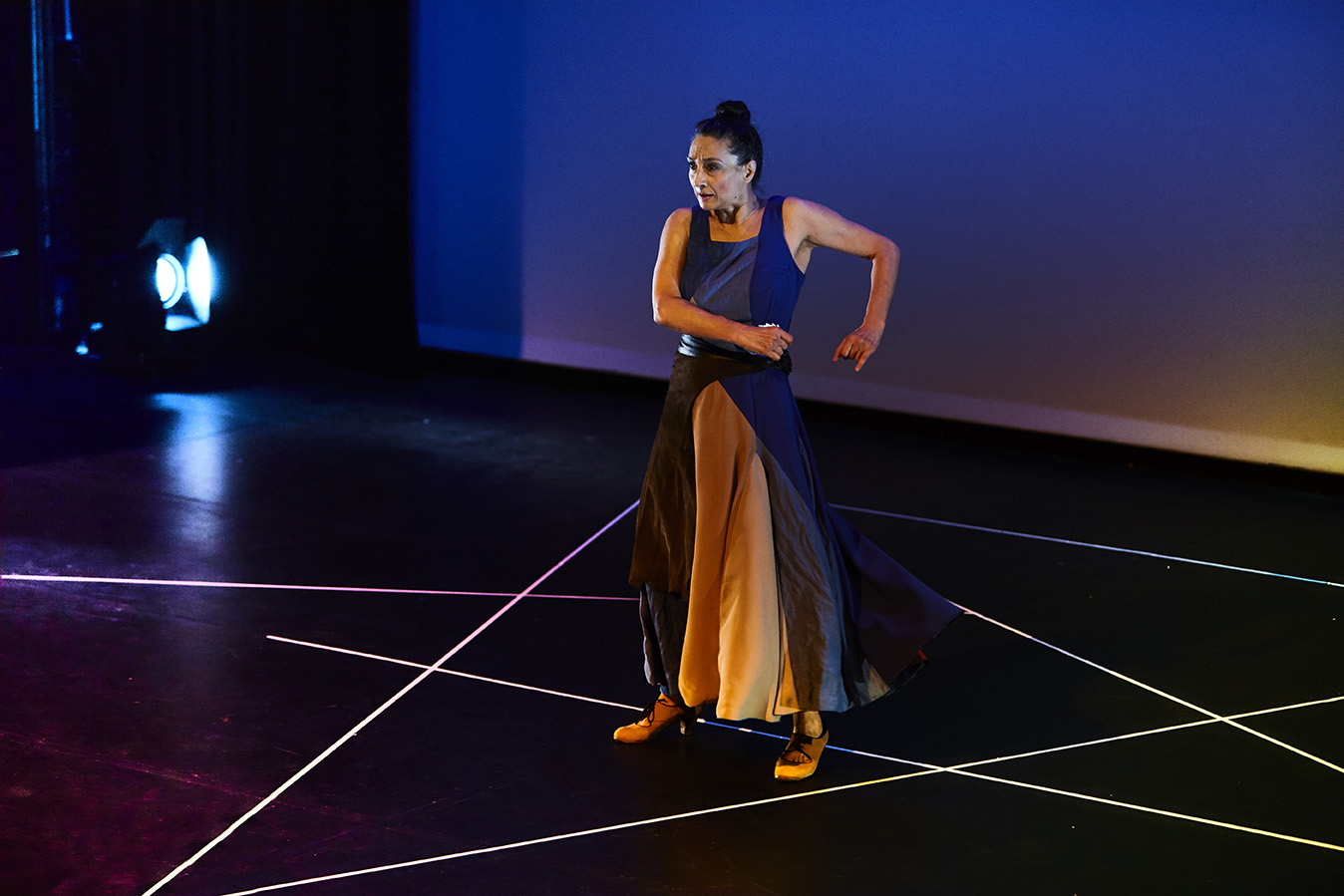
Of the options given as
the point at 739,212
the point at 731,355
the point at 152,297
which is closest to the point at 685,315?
the point at 731,355

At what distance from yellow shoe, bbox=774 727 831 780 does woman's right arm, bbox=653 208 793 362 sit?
0.84 metres

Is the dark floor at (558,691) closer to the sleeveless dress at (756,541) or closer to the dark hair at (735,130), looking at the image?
the sleeveless dress at (756,541)

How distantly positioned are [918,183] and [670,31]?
1500 millimetres

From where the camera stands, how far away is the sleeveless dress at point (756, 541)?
292cm

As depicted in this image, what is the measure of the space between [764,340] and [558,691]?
1159 mm

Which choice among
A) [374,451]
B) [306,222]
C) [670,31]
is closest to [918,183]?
[670,31]

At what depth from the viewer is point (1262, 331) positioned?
6.08 metres

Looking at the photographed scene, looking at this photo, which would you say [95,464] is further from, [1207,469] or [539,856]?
[1207,469]

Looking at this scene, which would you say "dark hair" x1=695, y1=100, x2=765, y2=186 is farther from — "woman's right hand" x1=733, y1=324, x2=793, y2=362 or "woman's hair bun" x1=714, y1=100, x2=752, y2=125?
"woman's right hand" x1=733, y1=324, x2=793, y2=362

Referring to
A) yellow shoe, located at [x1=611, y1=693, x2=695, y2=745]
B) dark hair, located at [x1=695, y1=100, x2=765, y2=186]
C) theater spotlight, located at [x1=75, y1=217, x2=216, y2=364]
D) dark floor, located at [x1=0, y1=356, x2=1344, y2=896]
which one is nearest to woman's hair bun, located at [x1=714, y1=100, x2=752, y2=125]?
dark hair, located at [x1=695, y1=100, x2=765, y2=186]

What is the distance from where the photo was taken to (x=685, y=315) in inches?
113

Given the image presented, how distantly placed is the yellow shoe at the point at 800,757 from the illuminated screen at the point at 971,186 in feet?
12.5

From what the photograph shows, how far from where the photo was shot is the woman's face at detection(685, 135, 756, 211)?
9.34 feet

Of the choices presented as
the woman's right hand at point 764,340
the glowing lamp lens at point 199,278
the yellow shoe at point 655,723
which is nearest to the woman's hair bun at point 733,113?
the woman's right hand at point 764,340
